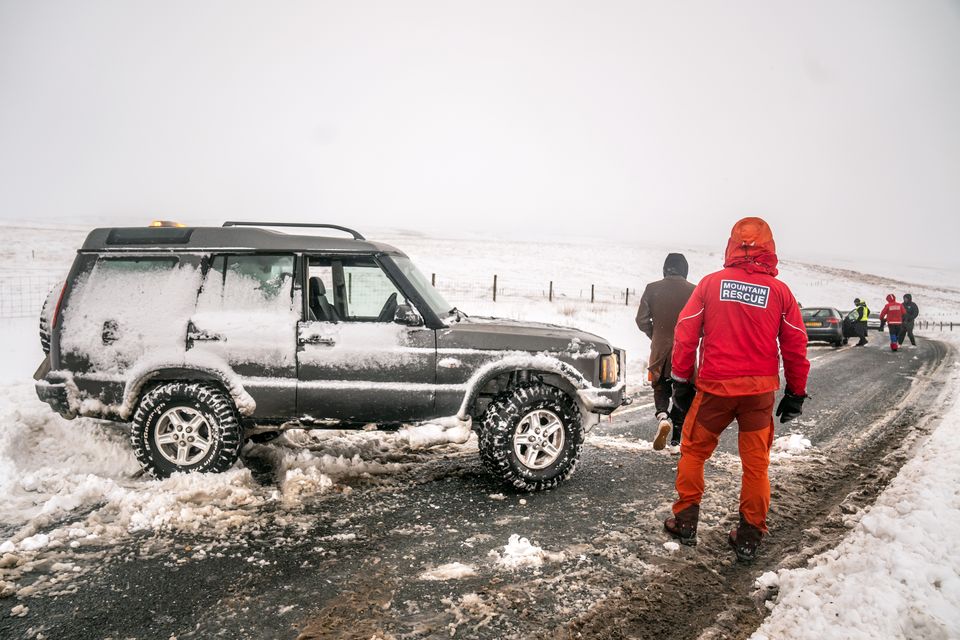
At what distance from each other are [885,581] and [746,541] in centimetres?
71

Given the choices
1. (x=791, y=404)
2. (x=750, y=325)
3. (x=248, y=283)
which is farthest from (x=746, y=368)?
(x=248, y=283)

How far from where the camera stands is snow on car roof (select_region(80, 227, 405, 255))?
4.49 meters

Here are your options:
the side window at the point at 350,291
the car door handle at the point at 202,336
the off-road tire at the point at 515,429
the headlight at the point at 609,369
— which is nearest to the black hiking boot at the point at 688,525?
the off-road tire at the point at 515,429

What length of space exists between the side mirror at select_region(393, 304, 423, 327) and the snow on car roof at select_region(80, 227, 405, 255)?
0.57 m

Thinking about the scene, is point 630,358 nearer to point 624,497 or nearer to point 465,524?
point 624,497

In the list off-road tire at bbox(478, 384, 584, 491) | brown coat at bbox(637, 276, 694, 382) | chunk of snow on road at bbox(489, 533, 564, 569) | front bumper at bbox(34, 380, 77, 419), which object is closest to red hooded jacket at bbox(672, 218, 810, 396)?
off-road tire at bbox(478, 384, 584, 491)

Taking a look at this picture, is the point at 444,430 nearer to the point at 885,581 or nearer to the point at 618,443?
the point at 618,443

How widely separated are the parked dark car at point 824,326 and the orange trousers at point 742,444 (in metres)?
16.7

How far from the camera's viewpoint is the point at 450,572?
10.1 ft

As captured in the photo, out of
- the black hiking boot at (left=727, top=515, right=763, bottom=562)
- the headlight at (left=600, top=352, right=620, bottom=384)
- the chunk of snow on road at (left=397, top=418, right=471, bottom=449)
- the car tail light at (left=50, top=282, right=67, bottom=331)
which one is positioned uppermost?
the car tail light at (left=50, top=282, right=67, bottom=331)

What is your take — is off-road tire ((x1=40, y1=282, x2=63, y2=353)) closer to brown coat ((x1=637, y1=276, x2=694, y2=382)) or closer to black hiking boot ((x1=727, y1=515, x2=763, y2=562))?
brown coat ((x1=637, y1=276, x2=694, y2=382))

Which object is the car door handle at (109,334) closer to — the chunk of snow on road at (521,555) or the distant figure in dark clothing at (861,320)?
the chunk of snow on road at (521,555)

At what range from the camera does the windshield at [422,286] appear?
185 inches

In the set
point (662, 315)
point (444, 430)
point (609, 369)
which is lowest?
point (444, 430)
